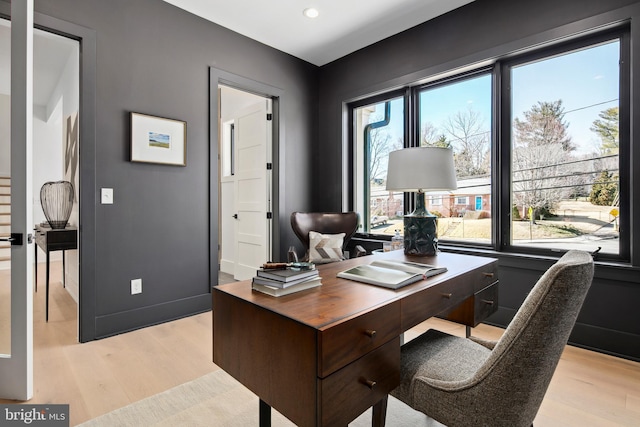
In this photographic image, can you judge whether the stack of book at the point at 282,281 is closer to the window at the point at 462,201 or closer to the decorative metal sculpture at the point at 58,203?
the window at the point at 462,201

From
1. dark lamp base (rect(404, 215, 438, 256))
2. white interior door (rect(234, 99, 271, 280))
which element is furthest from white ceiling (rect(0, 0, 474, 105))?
dark lamp base (rect(404, 215, 438, 256))

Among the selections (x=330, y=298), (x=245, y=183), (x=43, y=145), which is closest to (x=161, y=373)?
(x=330, y=298)

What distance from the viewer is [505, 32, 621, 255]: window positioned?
2348mm

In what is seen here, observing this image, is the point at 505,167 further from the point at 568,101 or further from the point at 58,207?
the point at 58,207

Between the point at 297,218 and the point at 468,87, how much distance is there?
6.76 feet

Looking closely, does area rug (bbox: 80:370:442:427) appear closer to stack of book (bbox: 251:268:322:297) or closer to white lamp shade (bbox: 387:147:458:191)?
stack of book (bbox: 251:268:322:297)

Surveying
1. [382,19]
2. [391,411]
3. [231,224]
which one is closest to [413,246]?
[391,411]

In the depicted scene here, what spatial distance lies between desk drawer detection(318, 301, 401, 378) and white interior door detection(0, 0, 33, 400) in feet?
5.70

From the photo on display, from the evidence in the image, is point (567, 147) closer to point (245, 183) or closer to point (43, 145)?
point (245, 183)

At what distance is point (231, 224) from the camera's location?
471cm

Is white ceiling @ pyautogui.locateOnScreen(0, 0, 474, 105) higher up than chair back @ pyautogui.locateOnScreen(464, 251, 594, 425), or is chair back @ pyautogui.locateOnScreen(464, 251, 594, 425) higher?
white ceiling @ pyautogui.locateOnScreen(0, 0, 474, 105)

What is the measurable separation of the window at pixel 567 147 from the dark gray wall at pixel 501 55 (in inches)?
6.6

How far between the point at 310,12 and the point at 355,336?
299cm

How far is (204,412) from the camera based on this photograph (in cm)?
169
